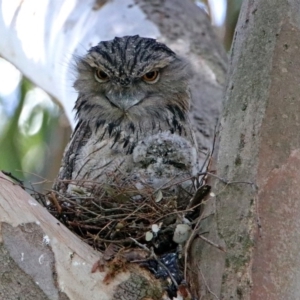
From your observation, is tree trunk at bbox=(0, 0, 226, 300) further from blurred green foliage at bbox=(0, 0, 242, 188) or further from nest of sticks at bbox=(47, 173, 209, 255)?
nest of sticks at bbox=(47, 173, 209, 255)

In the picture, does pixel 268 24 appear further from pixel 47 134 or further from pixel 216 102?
pixel 47 134

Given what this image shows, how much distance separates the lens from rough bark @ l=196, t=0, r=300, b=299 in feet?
6.22

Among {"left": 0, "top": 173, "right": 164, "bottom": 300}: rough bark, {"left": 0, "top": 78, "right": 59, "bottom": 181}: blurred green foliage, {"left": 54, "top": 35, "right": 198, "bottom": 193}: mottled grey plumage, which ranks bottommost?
{"left": 0, "top": 78, "right": 59, "bottom": 181}: blurred green foliage

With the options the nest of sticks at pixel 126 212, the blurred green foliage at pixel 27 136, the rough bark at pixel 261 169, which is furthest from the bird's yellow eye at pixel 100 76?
the blurred green foliage at pixel 27 136

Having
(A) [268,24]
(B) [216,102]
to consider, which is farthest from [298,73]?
(B) [216,102]

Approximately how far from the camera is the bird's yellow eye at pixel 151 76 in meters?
3.10

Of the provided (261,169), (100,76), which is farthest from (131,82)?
(261,169)

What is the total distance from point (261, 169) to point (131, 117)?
1217 millimetres

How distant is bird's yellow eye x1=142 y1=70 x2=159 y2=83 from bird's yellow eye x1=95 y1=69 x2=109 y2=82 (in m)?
0.17

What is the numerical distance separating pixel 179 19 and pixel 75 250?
2.12m

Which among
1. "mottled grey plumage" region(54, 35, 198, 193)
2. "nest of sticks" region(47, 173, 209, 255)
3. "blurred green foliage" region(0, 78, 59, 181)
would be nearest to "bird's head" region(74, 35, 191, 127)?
"mottled grey plumage" region(54, 35, 198, 193)

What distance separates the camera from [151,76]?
10.3ft

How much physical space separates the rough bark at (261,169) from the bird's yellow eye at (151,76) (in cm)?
98

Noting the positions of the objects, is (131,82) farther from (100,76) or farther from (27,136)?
(27,136)
